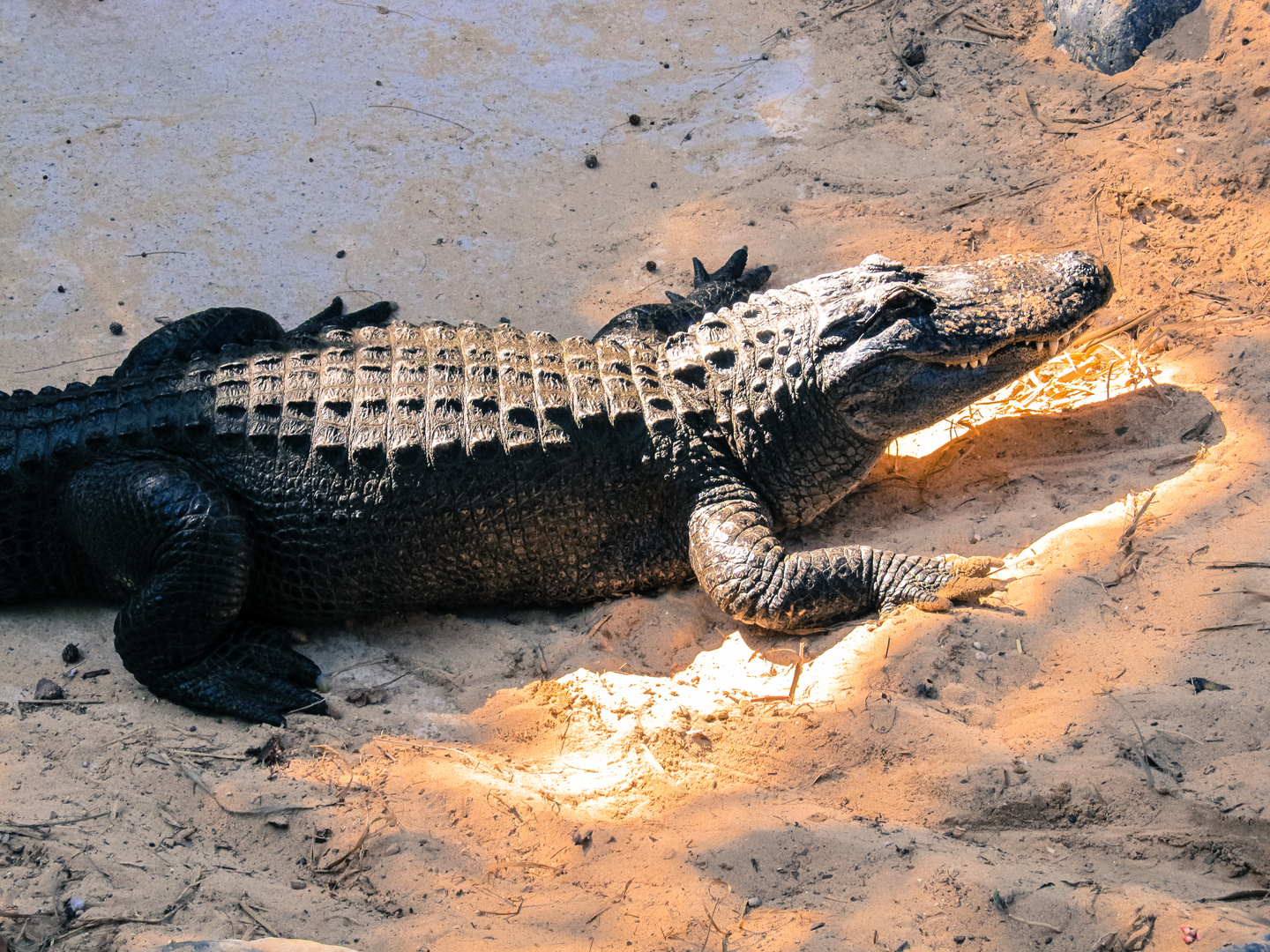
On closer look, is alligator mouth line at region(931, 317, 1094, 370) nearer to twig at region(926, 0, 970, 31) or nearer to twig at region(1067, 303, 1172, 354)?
twig at region(1067, 303, 1172, 354)

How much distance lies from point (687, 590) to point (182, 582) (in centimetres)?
220

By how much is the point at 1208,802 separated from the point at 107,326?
19.2ft

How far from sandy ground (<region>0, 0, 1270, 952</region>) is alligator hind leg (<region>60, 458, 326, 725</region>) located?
0.66 feet

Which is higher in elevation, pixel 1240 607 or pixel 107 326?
pixel 1240 607

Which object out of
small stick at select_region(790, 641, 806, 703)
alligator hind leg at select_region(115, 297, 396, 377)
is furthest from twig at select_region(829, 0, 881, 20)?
small stick at select_region(790, 641, 806, 703)

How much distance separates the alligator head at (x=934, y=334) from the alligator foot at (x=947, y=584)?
0.80 metres

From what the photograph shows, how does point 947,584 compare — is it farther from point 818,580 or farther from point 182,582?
point 182,582

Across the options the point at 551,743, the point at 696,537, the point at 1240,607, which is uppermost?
the point at 1240,607

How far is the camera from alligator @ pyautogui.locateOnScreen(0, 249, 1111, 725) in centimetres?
410

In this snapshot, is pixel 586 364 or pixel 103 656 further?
pixel 586 364

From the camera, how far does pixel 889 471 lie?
5.06 metres

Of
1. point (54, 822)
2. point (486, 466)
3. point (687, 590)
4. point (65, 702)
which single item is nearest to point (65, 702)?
point (65, 702)

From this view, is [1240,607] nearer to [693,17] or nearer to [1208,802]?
[1208,802]

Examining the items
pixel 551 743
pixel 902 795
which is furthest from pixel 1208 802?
pixel 551 743
